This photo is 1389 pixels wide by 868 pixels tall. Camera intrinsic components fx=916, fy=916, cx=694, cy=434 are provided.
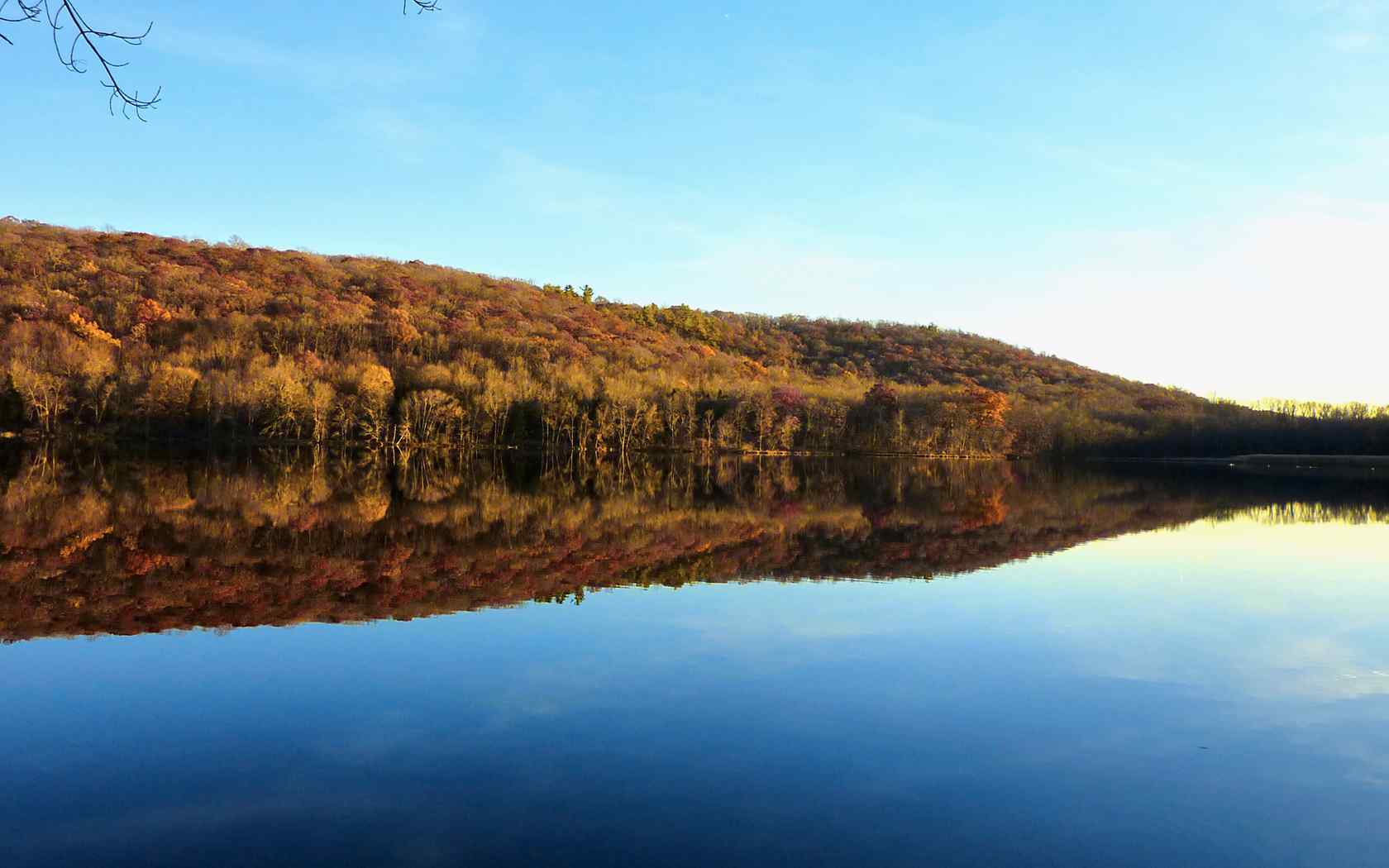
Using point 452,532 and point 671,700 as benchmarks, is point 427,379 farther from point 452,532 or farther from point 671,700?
point 671,700

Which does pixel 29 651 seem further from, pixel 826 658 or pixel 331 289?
pixel 331 289

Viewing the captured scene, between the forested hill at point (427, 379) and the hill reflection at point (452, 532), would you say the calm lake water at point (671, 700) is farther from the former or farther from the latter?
the forested hill at point (427, 379)

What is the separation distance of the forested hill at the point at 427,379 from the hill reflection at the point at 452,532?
1103 inches

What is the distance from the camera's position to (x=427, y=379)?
84.1 m

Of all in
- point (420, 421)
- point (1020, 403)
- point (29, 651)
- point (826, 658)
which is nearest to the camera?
point (29, 651)

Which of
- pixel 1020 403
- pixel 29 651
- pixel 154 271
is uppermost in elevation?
pixel 154 271

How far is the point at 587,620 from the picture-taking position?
14.3 m

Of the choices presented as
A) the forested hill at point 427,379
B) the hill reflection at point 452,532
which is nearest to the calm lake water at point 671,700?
the hill reflection at point 452,532

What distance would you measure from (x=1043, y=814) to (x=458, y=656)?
7429mm

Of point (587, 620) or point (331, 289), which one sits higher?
point (331, 289)

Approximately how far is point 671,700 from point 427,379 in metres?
78.2

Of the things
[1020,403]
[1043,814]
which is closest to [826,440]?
[1020,403]

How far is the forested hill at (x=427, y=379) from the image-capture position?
253 ft

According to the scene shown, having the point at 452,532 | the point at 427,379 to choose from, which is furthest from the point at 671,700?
the point at 427,379
